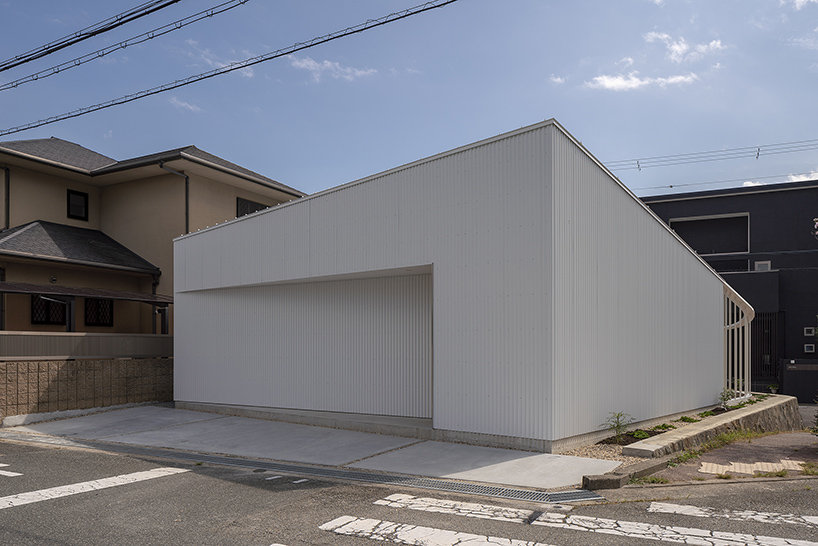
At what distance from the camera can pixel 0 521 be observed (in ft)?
19.7

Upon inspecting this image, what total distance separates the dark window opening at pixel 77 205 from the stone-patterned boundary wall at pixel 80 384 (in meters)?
7.64

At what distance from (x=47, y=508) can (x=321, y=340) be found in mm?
7212

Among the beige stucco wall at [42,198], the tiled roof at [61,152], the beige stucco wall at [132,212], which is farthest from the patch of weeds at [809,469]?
the beige stucco wall at [42,198]

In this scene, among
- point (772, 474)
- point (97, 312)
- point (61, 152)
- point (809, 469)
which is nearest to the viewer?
point (772, 474)

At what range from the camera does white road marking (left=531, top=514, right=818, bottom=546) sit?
5105mm

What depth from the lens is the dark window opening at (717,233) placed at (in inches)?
1248

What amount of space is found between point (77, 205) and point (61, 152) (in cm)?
202

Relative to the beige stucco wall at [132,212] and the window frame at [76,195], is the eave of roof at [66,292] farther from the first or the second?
the window frame at [76,195]

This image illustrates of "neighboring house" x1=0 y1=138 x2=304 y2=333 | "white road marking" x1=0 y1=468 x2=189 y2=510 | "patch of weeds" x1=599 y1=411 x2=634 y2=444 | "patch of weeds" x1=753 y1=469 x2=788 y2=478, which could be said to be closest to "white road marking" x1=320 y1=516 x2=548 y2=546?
"white road marking" x1=0 y1=468 x2=189 y2=510

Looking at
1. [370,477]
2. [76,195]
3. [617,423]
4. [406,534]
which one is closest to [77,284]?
[76,195]

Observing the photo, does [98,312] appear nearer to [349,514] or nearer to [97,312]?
[97,312]

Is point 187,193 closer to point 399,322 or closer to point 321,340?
point 321,340

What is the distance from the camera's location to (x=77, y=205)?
71.8 feet

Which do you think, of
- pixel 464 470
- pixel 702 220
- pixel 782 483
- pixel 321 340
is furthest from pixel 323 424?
pixel 702 220
